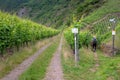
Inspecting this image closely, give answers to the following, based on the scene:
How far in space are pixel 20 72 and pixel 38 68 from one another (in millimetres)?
2560

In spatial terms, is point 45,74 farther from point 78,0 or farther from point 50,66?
point 78,0

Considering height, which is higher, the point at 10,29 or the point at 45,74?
the point at 10,29

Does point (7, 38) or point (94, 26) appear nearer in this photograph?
point (7, 38)

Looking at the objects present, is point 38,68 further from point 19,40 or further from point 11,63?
point 19,40

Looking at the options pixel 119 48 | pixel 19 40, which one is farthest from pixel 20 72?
pixel 119 48

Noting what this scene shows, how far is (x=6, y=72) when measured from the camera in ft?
81.1

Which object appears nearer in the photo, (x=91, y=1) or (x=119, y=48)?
(x=119, y=48)

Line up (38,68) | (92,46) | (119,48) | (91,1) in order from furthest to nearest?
1. (91,1)
2. (92,46)
3. (119,48)
4. (38,68)

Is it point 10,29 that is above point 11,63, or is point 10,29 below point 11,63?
above

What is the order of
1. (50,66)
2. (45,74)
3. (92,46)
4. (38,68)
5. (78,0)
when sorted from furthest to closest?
(78,0) → (92,46) → (50,66) → (38,68) → (45,74)

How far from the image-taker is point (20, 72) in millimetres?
24891

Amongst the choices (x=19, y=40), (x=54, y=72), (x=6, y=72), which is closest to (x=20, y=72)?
(x=6, y=72)

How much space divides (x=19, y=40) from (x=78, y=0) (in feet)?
495

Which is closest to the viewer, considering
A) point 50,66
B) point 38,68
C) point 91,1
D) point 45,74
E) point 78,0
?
point 45,74
